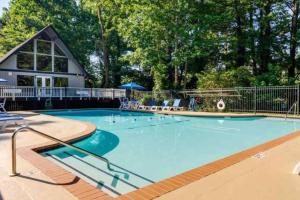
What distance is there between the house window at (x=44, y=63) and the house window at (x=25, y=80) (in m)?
1.04

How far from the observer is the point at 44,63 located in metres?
21.2

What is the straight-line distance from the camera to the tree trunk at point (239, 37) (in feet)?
66.5

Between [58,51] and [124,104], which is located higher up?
[58,51]

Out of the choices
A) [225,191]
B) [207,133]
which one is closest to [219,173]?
[225,191]

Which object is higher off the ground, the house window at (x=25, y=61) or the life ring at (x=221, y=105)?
the house window at (x=25, y=61)

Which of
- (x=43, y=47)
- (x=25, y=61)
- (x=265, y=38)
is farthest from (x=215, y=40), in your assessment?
(x=25, y=61)

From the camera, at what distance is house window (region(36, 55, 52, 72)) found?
2081cm

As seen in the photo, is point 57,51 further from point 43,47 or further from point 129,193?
point 129,193

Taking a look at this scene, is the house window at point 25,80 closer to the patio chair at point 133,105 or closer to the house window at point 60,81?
the house window at point 60,81

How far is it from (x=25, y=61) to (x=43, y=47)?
1.89 m

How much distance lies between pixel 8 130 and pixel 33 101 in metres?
10.6

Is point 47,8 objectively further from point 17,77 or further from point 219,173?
point 219,173

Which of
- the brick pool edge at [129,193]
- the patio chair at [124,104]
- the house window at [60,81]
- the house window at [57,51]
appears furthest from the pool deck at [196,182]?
the house window at [57,51]

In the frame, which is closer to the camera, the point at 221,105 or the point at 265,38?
the point at 221,105
